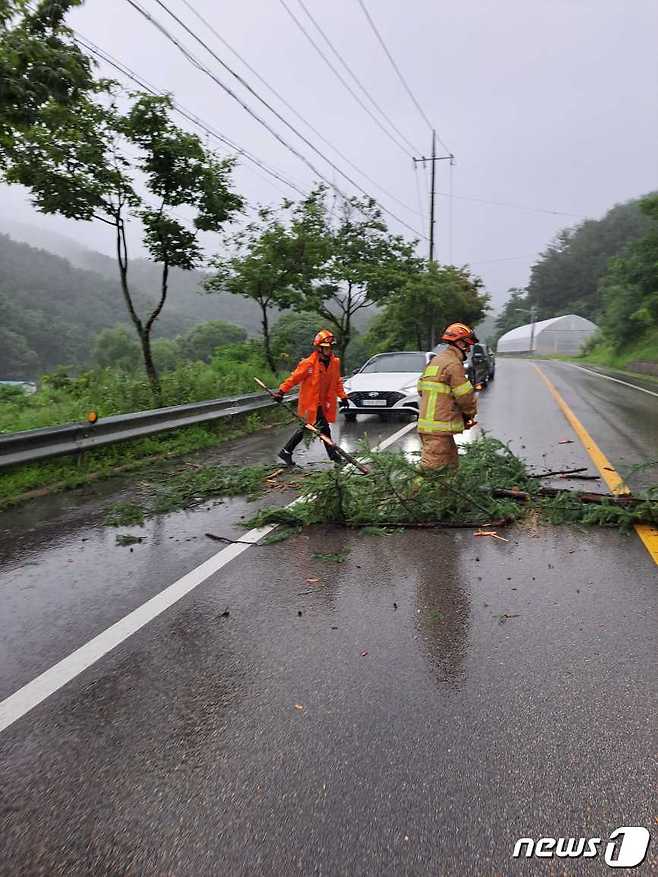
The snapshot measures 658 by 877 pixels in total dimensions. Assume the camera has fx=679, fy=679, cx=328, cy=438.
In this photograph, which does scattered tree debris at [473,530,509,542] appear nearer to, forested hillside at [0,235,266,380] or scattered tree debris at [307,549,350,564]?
scattered tree debris at [307,549,350,564]

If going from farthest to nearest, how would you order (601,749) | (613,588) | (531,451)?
1. (531,451)
2. (613,588)
3. (601,749)

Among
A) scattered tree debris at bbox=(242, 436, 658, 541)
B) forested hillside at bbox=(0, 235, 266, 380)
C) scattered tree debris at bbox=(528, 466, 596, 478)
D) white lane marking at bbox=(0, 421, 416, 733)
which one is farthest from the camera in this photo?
forested hillside at bbox=(0, 235, 266, 380)

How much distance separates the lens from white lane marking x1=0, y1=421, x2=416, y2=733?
10.0ft

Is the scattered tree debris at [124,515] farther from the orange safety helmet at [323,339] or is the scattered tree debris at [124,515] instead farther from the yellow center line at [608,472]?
the yellow center line at [608,472]

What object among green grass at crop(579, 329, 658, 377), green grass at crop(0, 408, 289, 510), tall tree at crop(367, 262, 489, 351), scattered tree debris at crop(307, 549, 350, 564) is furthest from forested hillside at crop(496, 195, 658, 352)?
scattered tree debris at crop(307, 549, 350, 564)

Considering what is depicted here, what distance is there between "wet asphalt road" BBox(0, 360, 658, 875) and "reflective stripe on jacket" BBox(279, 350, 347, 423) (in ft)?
12.5

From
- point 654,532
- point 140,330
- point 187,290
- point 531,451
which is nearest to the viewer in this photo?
point 654,532

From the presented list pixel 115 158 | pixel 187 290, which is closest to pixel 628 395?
pixel 115 158

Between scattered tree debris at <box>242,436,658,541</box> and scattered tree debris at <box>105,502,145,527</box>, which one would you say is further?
scattered tree debris at <box>105,502,145,527</box>

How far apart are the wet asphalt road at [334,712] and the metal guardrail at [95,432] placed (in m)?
2.61

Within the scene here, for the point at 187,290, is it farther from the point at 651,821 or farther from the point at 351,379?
the point at 651,821

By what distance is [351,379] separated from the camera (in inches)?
599

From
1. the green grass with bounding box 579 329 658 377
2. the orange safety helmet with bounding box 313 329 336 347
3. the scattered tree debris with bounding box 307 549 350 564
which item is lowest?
the green grass with bounding box 579 329 658 377

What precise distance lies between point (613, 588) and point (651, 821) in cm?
226
